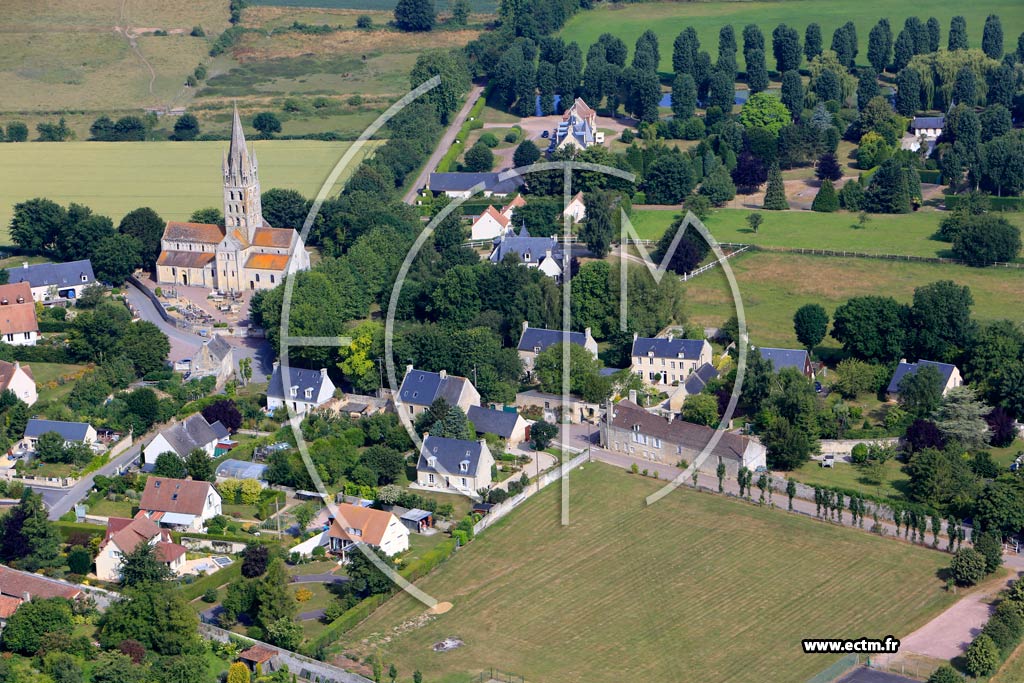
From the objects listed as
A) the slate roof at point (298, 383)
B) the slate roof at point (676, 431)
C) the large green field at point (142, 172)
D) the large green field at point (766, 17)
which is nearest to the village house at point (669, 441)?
the slate roof at point (676, 431)

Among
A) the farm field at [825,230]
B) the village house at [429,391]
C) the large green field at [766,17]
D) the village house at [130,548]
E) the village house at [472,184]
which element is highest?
the large green field at [766,17]

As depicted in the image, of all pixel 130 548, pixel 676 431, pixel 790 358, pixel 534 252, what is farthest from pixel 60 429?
pixel 790 358

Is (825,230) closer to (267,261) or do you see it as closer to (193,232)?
(267,261)

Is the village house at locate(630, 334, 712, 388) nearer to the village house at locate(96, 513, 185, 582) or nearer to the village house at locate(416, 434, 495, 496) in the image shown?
the village house at locate(416, 434, 495, 496)

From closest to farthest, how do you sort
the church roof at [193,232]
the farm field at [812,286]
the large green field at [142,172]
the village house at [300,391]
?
the village house at [300,391] → the farm field at [812,286] → the church roof at [193,232] → the large green field at [142,172]

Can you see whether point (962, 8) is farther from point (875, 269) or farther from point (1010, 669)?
point (1010, 669)

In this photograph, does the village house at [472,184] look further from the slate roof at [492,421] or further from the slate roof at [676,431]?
the slate roof at [676,431]
